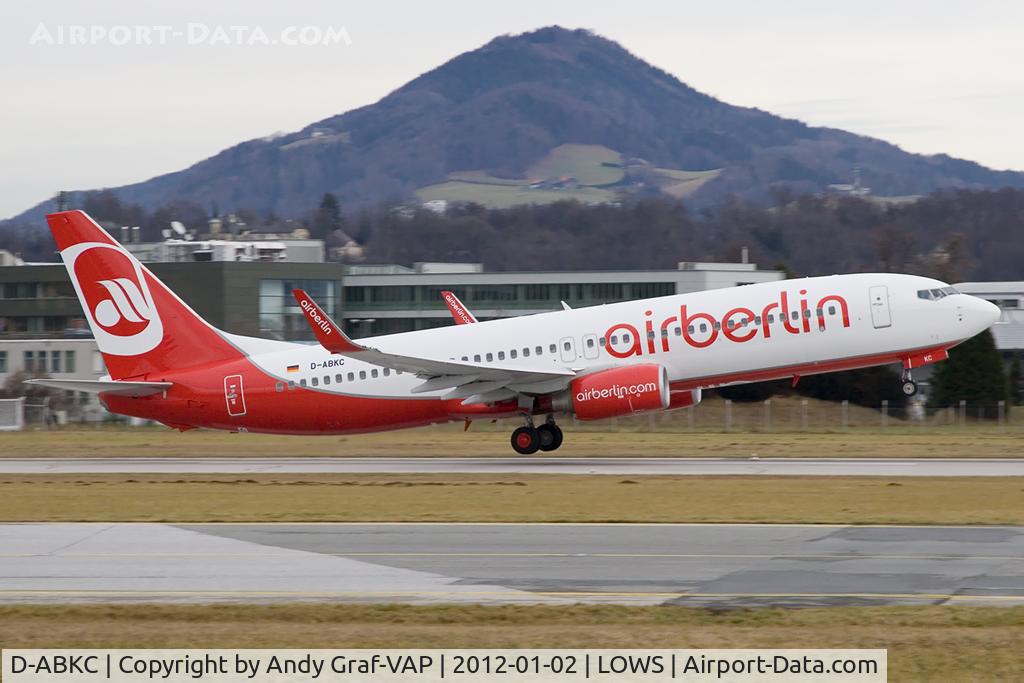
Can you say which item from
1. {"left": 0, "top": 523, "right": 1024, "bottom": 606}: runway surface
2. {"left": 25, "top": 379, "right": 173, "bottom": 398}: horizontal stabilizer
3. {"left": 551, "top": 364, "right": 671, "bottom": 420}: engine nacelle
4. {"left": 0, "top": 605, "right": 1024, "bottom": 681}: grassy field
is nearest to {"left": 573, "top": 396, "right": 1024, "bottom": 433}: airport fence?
{"left": 551, "top": 364, "right": 671, "bottom": 420}: engine nacelle

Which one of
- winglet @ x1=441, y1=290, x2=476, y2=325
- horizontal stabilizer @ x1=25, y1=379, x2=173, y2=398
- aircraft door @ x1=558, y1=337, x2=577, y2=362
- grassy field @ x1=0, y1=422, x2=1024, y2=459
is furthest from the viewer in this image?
winglet @ x1=441, y1=290, x2=476, y2=325

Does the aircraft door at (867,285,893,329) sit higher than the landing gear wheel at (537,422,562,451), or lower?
higher

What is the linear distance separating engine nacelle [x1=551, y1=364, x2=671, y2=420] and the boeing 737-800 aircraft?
4 cm

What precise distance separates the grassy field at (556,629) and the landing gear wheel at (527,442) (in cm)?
2206

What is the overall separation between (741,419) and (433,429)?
1368 centimetres

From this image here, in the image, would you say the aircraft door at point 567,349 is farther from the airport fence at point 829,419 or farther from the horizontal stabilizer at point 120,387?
the horizontal stabilizer at point 120,387

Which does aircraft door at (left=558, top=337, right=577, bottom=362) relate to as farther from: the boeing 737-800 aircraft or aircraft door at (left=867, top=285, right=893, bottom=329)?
aircraft door at (left=867, top=285, right=893, bottom=329)

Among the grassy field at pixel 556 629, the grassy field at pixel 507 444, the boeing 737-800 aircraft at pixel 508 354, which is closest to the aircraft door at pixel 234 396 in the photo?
the boeing 737-800 aircraft at pixel 508 354

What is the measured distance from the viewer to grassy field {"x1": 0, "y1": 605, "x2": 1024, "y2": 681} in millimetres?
13312

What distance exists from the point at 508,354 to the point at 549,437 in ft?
8.49

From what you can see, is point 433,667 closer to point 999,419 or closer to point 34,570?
→ point 34,570

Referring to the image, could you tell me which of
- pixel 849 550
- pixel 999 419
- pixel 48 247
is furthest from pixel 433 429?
pixel 48 247

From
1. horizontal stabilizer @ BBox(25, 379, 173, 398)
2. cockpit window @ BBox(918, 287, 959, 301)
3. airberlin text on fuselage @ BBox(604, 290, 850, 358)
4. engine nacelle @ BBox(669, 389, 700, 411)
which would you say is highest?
cockpit window @ BBox(918, 287, 959, 301)

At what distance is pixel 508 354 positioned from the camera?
37.7m
